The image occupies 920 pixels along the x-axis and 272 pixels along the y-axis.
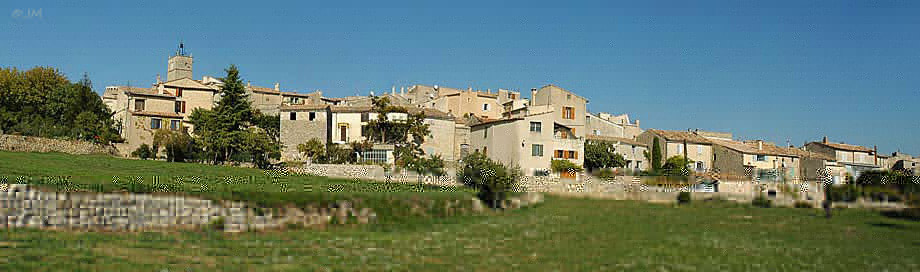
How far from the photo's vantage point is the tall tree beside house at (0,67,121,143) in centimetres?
5873

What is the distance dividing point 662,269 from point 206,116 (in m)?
49.8

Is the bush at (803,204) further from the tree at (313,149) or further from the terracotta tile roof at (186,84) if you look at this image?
the terracotta tile roof at (186,84)

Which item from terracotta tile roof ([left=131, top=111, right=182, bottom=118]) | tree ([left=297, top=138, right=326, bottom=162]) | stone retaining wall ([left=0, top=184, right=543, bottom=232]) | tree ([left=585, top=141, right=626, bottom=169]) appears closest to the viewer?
stone retaining wall ([left=0, top=184, right=543, bottom=232])

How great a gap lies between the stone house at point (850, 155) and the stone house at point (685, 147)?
15825mm

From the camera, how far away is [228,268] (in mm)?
14930

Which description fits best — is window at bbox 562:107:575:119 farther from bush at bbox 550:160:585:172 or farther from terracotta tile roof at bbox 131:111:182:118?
terracotta tile roof at bbox 131:111:182:118

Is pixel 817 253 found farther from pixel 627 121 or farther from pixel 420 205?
pixel 627 121

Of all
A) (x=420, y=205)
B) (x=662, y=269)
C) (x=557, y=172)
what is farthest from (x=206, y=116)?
(x=662, y=269)

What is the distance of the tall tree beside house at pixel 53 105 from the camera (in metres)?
58.7

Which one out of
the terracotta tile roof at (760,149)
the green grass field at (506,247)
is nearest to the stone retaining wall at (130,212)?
the green grass field at (506,247)

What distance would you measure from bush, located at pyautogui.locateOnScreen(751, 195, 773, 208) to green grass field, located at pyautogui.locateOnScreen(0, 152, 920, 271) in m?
9.31

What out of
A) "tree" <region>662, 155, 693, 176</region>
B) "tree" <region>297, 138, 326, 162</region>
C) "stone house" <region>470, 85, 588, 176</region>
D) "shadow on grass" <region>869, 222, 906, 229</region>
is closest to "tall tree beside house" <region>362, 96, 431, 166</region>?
"tree" <region>297, 138, 326, 162</region>

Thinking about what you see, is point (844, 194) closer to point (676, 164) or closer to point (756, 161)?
point (676, 164)

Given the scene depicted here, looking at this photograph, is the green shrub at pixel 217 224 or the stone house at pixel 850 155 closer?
the green shrub at pixel 217 224
